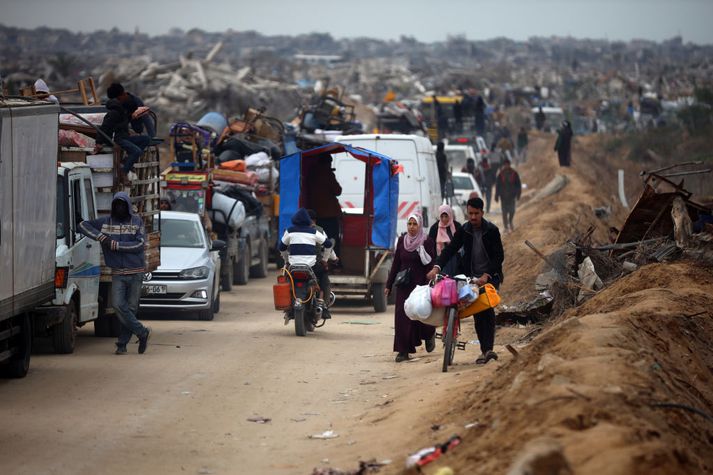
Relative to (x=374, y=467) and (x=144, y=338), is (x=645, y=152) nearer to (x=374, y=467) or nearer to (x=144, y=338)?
(x=144, y=338)

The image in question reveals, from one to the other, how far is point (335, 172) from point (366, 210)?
6.40 ft

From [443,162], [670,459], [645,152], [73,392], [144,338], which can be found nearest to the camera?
[670,459]

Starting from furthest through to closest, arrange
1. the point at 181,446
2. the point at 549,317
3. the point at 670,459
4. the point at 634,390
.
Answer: the point at 549,317, the point at 181,446, the point at 634,390, the point at 670,459

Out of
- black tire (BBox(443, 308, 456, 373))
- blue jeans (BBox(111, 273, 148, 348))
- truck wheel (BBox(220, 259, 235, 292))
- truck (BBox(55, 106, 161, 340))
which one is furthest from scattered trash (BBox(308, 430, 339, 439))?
truck wheel (BBox(220, 259, 235, 292))

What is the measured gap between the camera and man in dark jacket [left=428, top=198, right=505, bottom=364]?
1323 cm

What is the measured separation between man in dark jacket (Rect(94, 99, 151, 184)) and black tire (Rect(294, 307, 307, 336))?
3146 mm

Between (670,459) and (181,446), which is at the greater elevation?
(670,459)

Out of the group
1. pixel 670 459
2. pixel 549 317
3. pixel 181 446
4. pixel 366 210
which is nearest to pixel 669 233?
pixel 549 317

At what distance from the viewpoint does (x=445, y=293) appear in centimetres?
1299

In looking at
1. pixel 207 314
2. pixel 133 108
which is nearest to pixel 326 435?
pixel 133 108

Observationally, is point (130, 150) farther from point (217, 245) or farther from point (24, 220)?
point (24, 220)

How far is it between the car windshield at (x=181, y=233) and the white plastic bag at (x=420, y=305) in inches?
319

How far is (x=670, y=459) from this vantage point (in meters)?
6.75

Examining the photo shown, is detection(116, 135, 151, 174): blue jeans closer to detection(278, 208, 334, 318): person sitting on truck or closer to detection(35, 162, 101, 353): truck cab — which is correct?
detection(35, 162, 101, 353): truck cab
